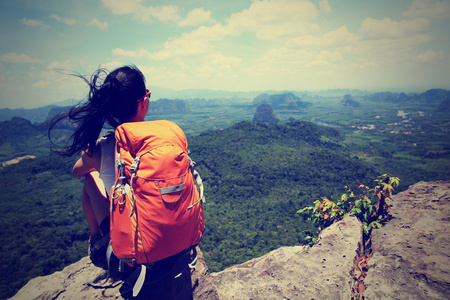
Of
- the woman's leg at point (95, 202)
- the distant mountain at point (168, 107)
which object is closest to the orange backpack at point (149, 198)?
the woman's leg at point (95, 202)

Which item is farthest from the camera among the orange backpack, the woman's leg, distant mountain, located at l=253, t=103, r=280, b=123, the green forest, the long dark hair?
distant mountain, located at l=253, t=103, r=280, b=123

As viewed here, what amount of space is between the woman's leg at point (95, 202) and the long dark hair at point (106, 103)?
1.58ft

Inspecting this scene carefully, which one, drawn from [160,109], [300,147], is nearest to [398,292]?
[300,147]

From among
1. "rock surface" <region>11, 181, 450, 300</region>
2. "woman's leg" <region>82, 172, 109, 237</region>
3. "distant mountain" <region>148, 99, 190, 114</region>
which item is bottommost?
"rock surface" <region>11, 181, 450, 300</region>

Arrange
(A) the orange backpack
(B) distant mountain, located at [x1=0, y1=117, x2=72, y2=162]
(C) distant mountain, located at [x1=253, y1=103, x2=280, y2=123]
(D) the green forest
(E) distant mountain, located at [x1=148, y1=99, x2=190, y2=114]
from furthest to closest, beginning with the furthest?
(E) distant mountain, located at [x1=148, y1=99, x2=190, y2=114]
(C) distant mountain, located at [x1=253, y1=103, x2=280, y2=123]
(B) distant mountain, located at [x1=0, y1=117, x2=72, y2=162]
(D) the green forest
(A) the orange backpack

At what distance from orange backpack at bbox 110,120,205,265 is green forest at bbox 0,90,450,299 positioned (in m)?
21.6

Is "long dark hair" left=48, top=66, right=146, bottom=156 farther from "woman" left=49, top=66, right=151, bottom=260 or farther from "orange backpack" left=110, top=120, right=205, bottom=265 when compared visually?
"orange backpack" left=110, top=120, right=205, bottom=265

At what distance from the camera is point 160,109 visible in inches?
7402

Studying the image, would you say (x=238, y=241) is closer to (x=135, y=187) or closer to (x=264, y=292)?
(x=264, y=292)

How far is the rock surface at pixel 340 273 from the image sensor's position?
261 cm

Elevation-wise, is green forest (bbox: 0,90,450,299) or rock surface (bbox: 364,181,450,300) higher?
rock surface (bbox: 364,181,450,300)

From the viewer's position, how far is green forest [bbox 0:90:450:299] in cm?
2408

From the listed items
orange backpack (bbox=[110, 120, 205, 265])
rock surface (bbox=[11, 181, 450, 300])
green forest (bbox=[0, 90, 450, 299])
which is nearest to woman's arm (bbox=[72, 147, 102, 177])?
orange backpack (bbox=[110, 120, 205, 265])

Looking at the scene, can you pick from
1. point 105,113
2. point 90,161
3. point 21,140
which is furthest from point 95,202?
point 21,140
